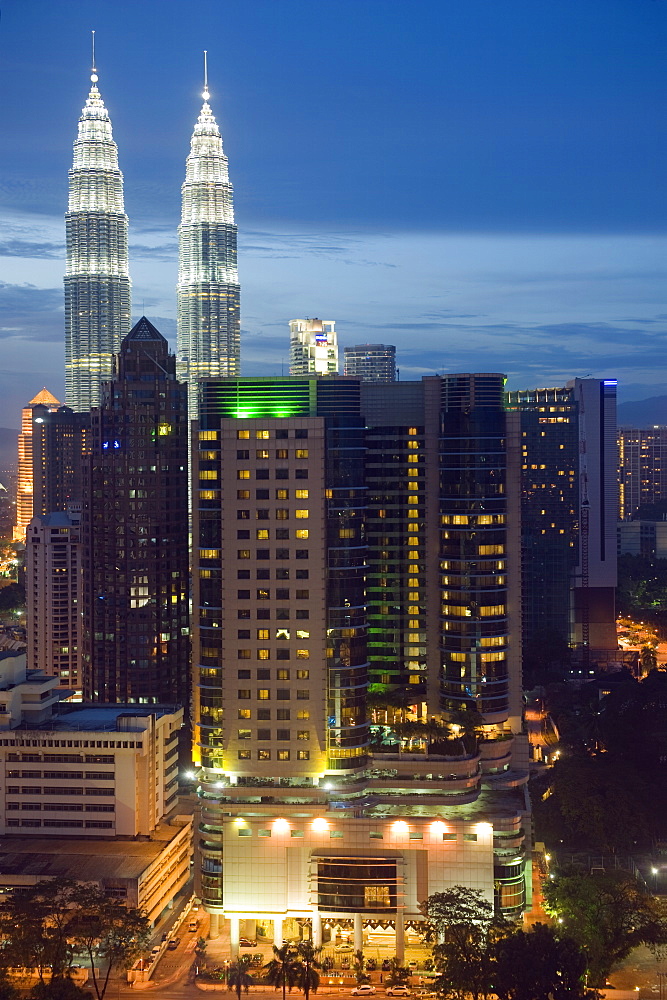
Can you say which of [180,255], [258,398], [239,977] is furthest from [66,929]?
[180,255]

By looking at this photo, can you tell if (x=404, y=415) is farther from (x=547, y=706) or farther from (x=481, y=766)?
(x=547, y=706)

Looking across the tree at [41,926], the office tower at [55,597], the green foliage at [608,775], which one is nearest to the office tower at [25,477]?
the office tower at [55,597]

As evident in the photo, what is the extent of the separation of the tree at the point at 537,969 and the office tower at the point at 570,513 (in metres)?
44.0

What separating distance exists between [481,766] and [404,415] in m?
12.3

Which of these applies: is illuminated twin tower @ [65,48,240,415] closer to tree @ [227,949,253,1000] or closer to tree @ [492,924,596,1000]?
tree @ [227,949,253,1000]

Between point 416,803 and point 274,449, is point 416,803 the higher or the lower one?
the lower one

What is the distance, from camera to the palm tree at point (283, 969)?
100 feet

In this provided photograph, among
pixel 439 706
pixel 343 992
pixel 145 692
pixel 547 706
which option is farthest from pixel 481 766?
pixel 547 706

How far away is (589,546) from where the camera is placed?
7456 cm

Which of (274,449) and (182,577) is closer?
(274,449)

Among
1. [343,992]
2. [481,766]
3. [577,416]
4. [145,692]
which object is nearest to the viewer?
[343,992]

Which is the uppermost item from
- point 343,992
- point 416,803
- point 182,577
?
point 182,577

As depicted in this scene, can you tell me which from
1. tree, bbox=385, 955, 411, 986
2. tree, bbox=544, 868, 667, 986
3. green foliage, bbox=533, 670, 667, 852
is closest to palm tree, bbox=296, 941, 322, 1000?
tree, bbox=385, 955, 411, 986

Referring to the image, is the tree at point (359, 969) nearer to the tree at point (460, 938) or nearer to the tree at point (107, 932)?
the tree at point (460, 938)
